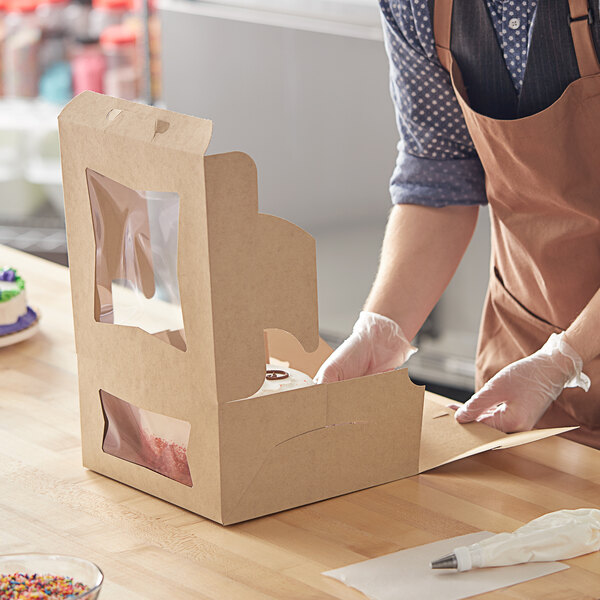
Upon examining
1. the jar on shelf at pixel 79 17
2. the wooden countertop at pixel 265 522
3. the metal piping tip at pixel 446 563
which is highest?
the jar on shelf at pixel 79 17

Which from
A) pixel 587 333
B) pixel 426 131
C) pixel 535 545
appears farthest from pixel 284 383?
pixel 426 131

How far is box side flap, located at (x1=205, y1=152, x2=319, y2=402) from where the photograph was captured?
89cm

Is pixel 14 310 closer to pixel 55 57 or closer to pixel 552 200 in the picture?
pixel 552 200

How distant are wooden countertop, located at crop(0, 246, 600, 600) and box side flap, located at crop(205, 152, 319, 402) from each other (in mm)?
151

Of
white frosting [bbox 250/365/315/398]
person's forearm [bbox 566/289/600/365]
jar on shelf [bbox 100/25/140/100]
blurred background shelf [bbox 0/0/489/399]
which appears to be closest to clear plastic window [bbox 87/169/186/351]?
white frosting [bbox 250/365/315/398]

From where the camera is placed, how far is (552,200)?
1353 millimetres

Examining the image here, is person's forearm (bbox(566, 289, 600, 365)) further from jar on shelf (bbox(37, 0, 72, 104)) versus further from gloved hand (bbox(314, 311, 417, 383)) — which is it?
jar on shelf (bbox(37, 0, 72, 104))

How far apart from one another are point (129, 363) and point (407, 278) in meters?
0.54

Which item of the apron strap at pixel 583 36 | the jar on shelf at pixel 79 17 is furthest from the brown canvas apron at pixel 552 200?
the jar on shelf at pixel 79 17

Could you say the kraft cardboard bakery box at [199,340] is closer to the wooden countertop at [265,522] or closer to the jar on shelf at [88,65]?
the wooden countertop at [265,522]

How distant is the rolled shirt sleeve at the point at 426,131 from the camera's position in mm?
1421

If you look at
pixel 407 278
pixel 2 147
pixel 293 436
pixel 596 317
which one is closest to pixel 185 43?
pixel 2 147

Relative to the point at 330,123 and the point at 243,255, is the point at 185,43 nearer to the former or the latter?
the point at 330,123

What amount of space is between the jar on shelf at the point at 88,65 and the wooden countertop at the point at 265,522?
2.69 meters
